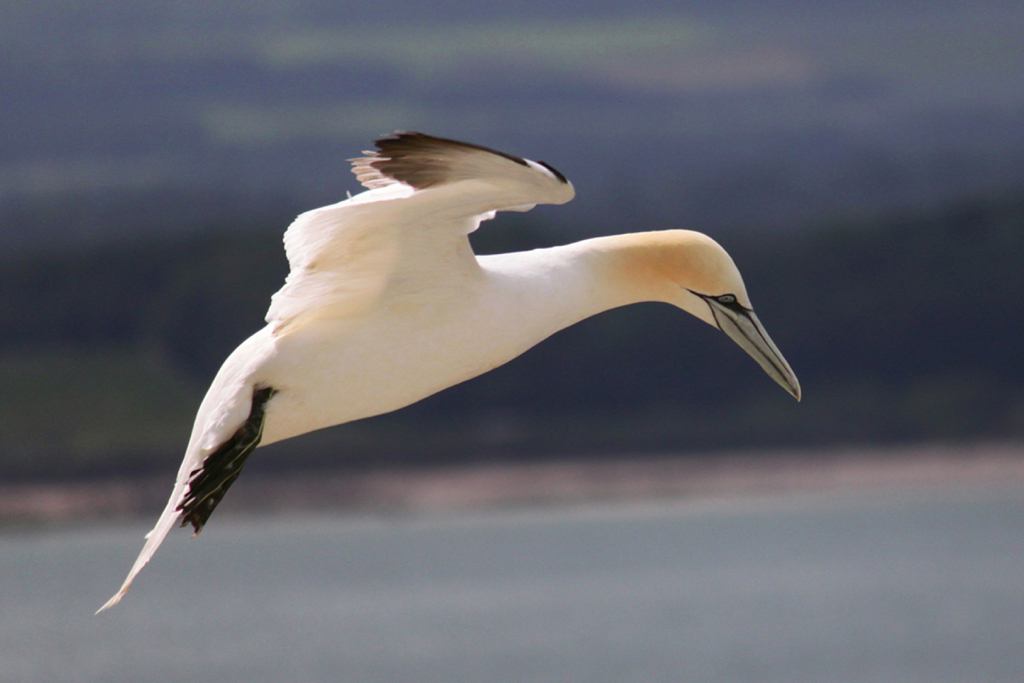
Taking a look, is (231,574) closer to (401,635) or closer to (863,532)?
(401,635)

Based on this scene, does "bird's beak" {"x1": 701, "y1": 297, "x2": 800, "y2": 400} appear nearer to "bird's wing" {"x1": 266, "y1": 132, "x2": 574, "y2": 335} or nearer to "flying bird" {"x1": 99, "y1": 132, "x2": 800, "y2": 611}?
"flying bird" {"x1": 99, "y1": 132, "x2": 800, "y2": 611}

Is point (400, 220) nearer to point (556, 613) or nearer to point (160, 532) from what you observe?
point (160, 532)

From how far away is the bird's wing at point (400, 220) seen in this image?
3859 millimetres

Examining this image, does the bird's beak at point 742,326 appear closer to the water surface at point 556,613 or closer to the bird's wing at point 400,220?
the bird's wing at point 400,220

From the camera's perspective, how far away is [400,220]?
429 cm

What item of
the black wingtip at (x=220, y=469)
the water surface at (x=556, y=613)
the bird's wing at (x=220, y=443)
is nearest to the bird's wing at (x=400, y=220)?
the bird's wing at (x=220, y=443)

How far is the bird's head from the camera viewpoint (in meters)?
4.84

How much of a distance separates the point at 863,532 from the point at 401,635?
29551 mm

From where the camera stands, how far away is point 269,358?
449 cm

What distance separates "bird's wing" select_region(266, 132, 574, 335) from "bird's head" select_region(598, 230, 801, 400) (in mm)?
613

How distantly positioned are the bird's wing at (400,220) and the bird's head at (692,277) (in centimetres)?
61

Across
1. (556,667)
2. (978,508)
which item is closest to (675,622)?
(556,667)

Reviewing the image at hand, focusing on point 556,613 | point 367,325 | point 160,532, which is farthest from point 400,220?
point 556,613

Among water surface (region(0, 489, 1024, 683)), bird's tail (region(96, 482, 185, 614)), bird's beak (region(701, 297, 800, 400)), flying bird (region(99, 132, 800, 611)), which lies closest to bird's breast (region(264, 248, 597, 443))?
flying bird (region(99, 132, 800, 611))
